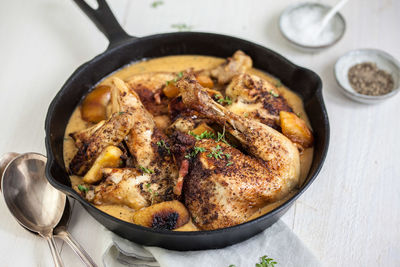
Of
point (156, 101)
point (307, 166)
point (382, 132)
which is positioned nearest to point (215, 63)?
point (156, 101)

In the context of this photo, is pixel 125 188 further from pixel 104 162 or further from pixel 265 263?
pixel 265 263

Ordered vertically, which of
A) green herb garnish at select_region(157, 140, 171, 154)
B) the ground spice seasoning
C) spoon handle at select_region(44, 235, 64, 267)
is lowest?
the ground spice seasoning

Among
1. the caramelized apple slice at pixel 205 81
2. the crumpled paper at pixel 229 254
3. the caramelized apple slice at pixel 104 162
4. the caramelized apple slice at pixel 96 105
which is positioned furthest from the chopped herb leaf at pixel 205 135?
the caramelized apple slice at pixel 96 105

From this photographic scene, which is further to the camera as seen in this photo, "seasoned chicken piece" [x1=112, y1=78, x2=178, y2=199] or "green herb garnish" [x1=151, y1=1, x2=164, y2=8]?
"green herb garnish" [x1=151, y1=1, x2=164, y2=8]

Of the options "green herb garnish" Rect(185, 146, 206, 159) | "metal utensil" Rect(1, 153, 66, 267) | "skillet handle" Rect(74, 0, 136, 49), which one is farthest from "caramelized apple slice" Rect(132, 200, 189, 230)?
"skillet handle" Rect(74, 0, 136, 49)

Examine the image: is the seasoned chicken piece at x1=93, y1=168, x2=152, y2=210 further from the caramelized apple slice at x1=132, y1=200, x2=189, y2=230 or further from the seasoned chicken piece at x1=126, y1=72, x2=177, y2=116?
the seasoned chicken piece at x1=126, y1=72, x2=177, y2=116

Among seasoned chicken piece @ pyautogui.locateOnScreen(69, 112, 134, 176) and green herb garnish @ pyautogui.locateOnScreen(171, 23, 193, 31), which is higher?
seasoned chicken piece @ pyautogui.locateOnScreen(69, 112, 134, 176)

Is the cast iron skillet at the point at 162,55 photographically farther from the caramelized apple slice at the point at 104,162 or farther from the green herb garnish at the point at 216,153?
the green herb garnish at the point at 216,153

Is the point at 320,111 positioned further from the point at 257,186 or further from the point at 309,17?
the point at 309,17

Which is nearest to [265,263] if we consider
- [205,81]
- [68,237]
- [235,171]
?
[235,171]
